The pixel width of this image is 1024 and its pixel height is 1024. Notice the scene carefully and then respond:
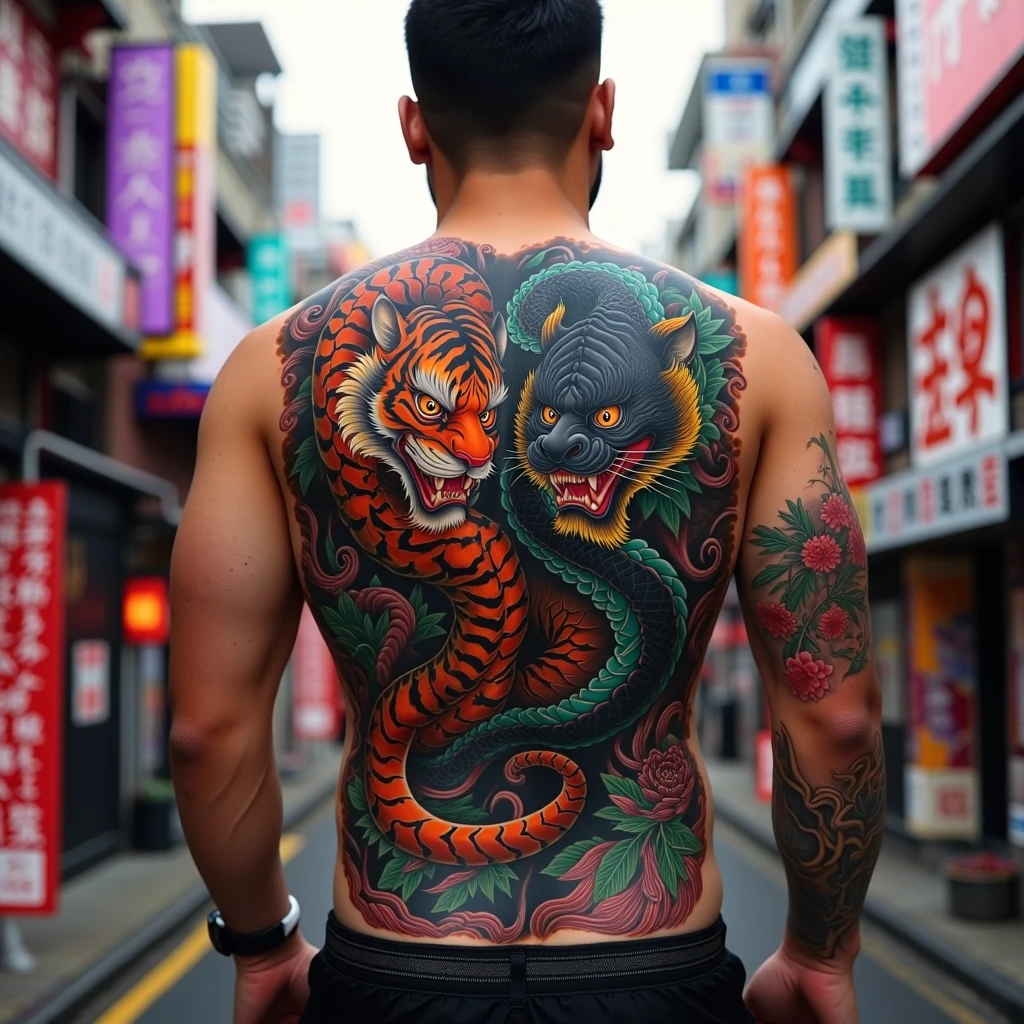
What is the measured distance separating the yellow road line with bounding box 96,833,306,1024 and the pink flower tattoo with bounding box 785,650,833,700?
5253 mm

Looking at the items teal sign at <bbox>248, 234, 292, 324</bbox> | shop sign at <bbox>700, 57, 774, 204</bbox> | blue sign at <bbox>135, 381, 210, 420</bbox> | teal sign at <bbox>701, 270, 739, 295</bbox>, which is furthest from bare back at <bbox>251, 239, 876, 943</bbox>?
teal sign at <bbox>701, 270, 739, 295</bbox>

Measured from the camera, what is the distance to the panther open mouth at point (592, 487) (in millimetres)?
1945

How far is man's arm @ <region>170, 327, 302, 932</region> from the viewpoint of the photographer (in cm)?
201

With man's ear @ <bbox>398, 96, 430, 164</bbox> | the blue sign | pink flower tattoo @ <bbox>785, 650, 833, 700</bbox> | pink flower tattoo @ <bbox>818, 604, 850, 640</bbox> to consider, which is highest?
the blue sign

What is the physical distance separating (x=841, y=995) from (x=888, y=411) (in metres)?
13.1

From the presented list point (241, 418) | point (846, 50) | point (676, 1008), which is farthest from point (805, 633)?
point (846, 50)

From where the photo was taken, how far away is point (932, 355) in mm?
11953

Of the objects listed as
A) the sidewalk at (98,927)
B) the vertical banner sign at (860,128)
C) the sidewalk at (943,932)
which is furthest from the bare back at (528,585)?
the vertical banner sign at (860,128)

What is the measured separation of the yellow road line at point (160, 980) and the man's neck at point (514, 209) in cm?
524

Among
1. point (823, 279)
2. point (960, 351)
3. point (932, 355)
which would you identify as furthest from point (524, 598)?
point (823, 279)

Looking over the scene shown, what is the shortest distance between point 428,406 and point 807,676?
0.69 m

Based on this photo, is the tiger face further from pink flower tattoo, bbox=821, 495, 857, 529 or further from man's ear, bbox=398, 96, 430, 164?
pink flower tattoo, bbox=821, 495, 857, 529

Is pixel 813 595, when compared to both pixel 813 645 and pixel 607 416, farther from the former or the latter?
pixel 607 416

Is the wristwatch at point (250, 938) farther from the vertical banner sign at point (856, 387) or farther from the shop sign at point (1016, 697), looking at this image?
the vertical banner sign at point (856, 387)
